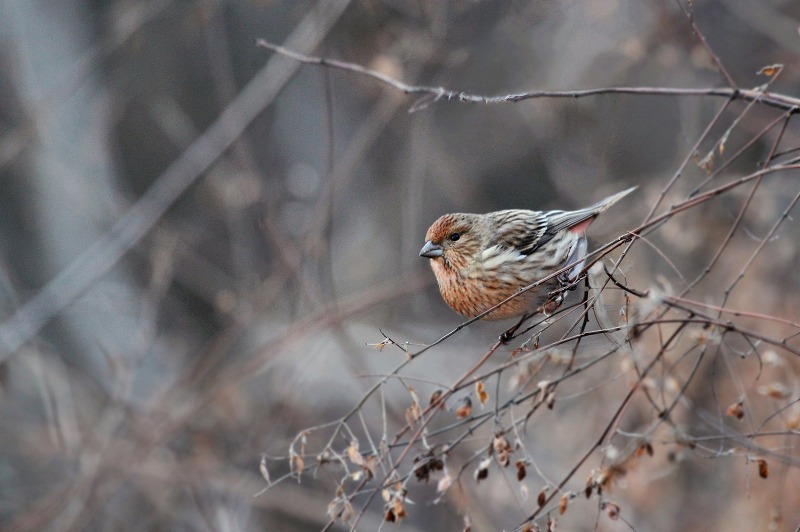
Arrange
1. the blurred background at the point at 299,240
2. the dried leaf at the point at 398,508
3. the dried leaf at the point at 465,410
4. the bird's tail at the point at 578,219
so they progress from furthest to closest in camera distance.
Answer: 1. the blurred background at the point at 299,240
2. the bird's tail at the point at 578,219
3. the dried leaf at the point at 465,410
4. the dried leaf at the point at 398,508

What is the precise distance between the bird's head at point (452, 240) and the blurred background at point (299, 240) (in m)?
2.36

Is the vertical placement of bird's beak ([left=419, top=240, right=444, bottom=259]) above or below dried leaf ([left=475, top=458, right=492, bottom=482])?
above

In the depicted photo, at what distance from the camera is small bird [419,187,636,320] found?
388 centimetres

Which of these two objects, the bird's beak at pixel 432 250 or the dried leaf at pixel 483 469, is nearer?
the dried leaf at pixel 483 469

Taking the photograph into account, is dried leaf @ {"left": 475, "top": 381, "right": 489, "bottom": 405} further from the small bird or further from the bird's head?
the bird's head

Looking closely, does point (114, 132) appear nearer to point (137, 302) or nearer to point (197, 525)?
point (137, 302)

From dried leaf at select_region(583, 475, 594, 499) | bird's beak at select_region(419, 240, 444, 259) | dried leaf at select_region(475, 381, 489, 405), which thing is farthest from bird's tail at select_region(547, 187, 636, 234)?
dried leaf at select_region(583, 475, 594, 499)

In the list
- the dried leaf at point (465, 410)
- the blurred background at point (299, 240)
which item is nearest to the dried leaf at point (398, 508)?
the dried leaf at point (465, 410)

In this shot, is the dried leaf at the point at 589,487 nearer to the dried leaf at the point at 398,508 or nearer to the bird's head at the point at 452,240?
the dried leaf at the point at 398,508

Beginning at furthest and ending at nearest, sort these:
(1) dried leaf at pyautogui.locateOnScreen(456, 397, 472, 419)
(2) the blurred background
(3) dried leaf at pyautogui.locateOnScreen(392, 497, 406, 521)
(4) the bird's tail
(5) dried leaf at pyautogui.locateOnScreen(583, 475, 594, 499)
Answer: (2) the blurred background
(4) the bird's tail
(1) dried leaf at pyautogui.locateOnScreen(456, 397, 472, 419)
(3) dried leaf at pyautogui.locateOnScreen(392, 497, 406, 521)
(5) dried leaf at pyautogui.locateOnScreen(583, 475, 594, 499)

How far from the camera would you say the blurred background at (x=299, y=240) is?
7578mm

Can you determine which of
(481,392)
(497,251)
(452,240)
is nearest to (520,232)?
(497,251)

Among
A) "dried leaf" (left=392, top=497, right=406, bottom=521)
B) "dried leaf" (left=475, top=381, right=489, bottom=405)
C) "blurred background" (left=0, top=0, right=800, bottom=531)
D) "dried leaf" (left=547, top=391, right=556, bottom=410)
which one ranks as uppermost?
"blurred background" (left=0, top=0, right=800, bottom=531)

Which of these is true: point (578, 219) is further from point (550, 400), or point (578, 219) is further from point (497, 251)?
point (550, 400)
